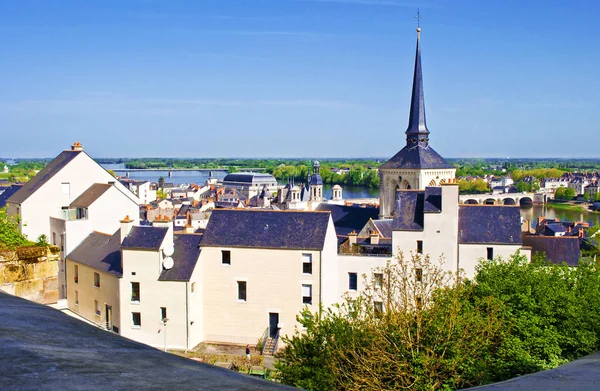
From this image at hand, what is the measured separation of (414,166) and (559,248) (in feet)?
45.8

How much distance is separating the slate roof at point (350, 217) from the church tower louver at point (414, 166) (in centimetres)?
83

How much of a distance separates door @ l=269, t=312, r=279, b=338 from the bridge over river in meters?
99.2

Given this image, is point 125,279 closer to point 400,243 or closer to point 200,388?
point 400,243

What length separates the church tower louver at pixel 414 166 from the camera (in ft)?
134

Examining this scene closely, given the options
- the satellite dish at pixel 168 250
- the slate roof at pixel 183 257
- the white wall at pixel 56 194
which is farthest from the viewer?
the white wall at pixel 56 194

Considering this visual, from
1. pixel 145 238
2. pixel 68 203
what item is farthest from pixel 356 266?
pixel 68 203

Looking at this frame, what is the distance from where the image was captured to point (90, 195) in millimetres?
27016

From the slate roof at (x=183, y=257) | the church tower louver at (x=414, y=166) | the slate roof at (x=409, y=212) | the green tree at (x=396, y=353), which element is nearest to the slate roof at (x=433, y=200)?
the slate roof at (x=409, y=212)

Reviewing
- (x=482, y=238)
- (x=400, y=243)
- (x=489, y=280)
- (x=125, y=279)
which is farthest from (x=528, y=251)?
(x=125, y=279)

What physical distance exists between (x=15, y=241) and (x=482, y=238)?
826 inches

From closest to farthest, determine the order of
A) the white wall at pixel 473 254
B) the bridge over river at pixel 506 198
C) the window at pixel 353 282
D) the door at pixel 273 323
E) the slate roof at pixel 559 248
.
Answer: the door at pixel 273 323, the white wall at pixel 473 254, the window at pixel 353 282, the slate roof at pixel 559 248, the bridge over river at pixel 506 198

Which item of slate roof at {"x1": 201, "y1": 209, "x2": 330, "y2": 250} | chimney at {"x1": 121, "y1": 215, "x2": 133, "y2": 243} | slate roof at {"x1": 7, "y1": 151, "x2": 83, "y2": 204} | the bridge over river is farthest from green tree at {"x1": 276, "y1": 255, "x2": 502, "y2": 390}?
the bridge over river

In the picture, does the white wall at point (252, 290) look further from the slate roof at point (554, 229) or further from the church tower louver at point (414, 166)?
the slate roof at point (554, 229)

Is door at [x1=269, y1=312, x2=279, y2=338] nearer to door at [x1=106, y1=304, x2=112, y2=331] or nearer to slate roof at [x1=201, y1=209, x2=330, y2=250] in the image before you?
slate roof at [x1=201, y1=209, x2=330, y2=250]
